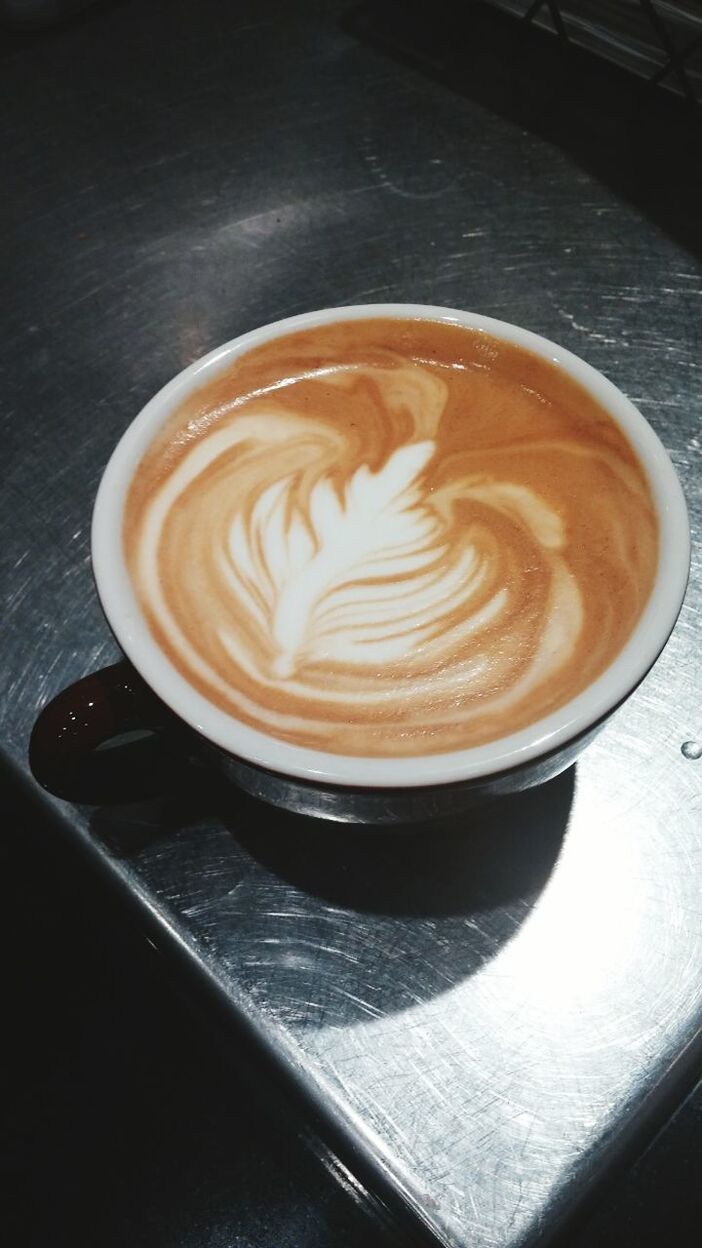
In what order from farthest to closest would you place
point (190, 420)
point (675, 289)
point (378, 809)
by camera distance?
point (675, 289) → point (190, 420) → point (378, 809)

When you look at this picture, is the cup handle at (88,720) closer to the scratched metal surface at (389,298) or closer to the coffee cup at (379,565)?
the coffee cup at (379,565)

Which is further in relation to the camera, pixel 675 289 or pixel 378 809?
pixel 675 289

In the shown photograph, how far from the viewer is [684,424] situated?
85 cm

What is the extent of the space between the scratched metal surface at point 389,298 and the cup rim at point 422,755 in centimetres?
11

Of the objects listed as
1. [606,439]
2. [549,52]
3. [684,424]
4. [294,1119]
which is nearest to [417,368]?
[606,439]

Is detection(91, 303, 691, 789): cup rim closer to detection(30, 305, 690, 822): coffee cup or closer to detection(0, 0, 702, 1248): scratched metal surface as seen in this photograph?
detection(30, 305, 690, 822): coffee cup

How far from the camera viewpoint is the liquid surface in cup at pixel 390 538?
0.57m

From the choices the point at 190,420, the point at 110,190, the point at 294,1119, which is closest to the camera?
the point at 190,420

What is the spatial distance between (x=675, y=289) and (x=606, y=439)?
1.19 ft

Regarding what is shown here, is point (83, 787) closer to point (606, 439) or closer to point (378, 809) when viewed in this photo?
point (378, 809)

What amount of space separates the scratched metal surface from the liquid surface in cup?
0.32ft

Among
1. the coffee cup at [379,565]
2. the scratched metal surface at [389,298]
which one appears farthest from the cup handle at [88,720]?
the scratched metal surface at [389,298]

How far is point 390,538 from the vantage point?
0.64 m

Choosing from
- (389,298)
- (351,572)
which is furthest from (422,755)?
(389,298)
